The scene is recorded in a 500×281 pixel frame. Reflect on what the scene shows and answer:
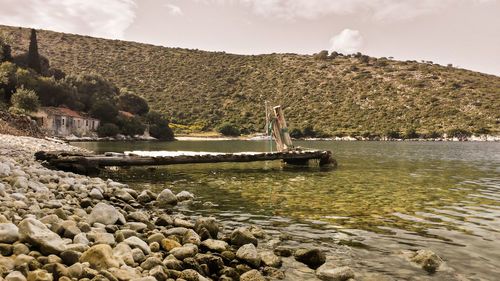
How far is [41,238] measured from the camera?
183 inches

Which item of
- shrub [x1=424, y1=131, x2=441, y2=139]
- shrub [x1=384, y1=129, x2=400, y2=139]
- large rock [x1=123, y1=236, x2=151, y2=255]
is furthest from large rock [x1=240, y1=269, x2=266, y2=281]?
shrub [x1=424, y1=131, x2=441, y2=139]

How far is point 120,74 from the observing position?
116312 millimetres

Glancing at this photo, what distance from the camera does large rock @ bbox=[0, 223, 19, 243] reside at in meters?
4.65

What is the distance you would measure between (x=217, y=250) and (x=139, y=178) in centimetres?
1218

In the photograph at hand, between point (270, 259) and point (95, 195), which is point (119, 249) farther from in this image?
point (95, 195)

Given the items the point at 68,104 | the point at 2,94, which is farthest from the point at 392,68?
the point at 2,94

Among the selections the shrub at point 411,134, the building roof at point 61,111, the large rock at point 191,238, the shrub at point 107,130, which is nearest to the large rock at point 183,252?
the large rock at point 191,238

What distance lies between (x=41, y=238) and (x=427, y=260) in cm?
603

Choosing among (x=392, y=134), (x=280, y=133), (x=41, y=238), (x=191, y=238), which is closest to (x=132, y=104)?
(x=392, y=134)

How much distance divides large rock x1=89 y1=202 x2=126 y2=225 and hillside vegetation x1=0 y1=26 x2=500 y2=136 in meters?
82.8

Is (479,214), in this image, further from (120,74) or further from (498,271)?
(120,74)

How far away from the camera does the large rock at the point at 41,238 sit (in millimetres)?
4574

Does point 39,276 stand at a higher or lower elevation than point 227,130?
lower

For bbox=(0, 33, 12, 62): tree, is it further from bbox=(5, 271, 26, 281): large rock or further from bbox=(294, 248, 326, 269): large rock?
bbox=(294, 248, 326, 269): large rock
